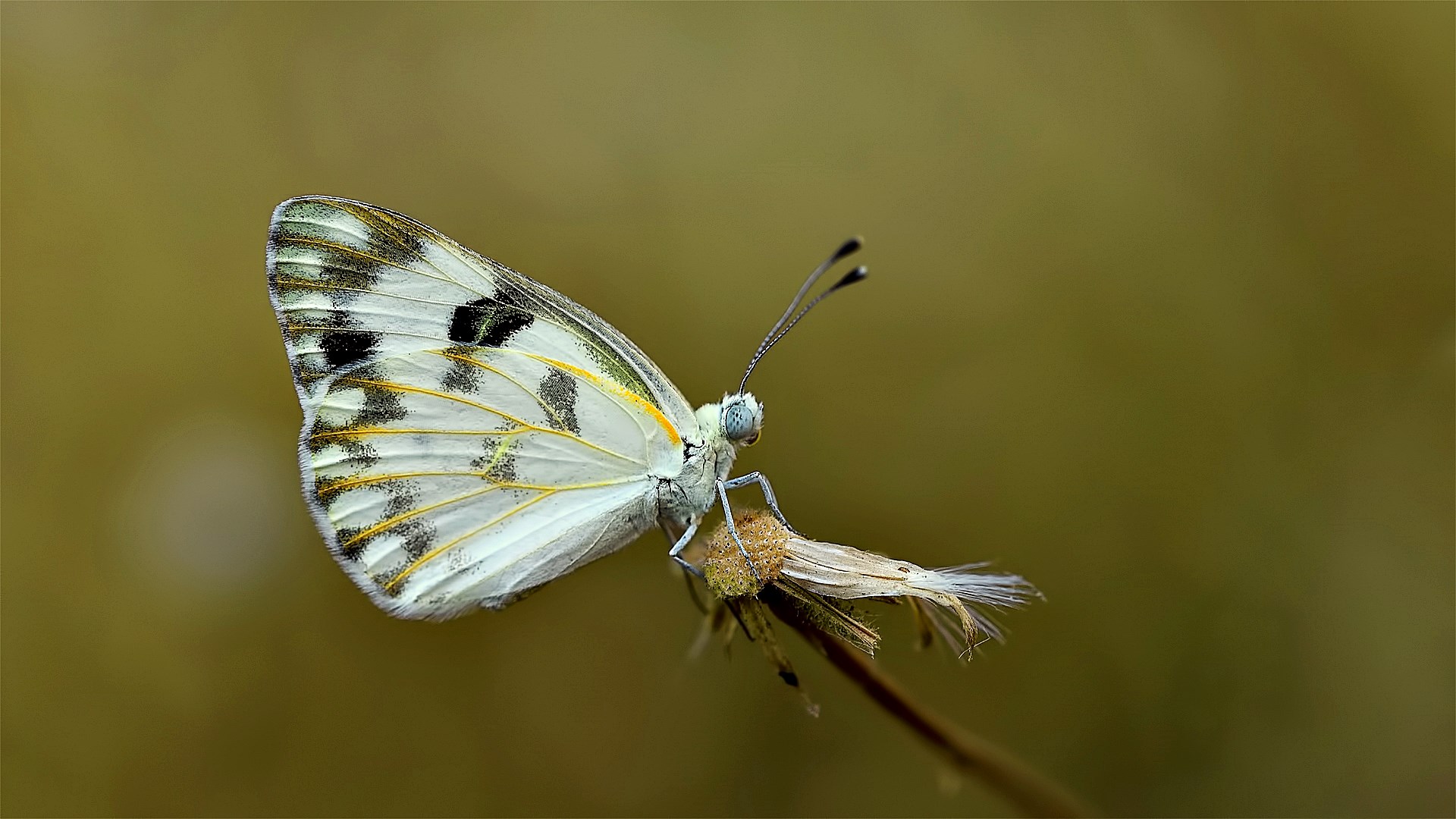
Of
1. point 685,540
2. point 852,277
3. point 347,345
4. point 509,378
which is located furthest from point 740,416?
point 347,345

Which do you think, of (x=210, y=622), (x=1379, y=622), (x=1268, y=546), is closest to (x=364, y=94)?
(x=210, y=622)

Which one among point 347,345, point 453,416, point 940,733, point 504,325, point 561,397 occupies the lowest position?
point 940,733

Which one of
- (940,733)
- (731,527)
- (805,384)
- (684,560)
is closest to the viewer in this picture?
(940,733)

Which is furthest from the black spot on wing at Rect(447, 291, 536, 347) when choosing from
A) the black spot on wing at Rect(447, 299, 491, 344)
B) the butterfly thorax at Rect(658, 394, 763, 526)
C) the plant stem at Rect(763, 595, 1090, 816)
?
the plant stem at Rect(763, 595, 1090, 816)

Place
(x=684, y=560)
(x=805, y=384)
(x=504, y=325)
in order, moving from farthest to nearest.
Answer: (x=805, y=384), (x=504, y=325), (x=684, y=560)

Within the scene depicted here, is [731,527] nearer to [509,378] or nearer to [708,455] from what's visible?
[708,455]

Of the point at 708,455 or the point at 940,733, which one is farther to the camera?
the point at 708,455
